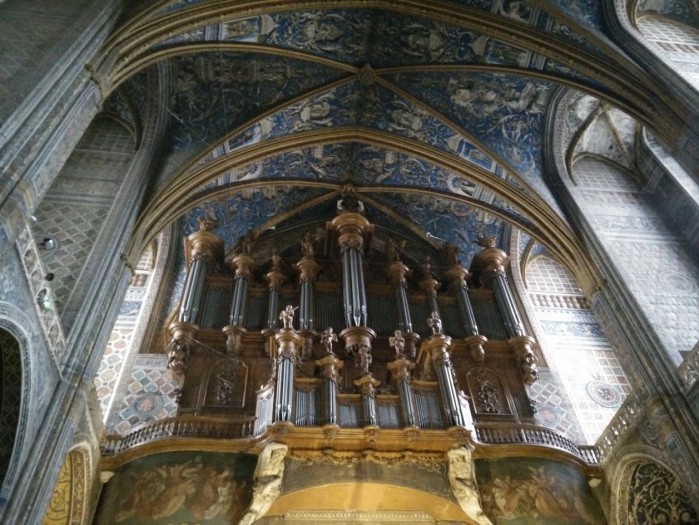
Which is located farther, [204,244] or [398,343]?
[204,244]

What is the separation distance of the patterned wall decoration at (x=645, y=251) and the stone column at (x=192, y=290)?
9.45 m

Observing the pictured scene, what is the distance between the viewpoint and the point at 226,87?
14.1 meters

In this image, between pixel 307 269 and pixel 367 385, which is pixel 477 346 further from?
pixel 307 269

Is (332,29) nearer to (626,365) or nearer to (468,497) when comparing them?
(626,365)

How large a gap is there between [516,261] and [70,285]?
12.8 metres

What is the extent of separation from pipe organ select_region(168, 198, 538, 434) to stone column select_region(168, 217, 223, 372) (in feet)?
0.10

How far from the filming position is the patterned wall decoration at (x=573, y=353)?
14.3 meters

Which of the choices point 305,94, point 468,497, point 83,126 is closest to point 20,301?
point 83,126

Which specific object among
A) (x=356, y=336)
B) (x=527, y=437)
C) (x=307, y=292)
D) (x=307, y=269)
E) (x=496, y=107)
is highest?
(x=496, y=107)

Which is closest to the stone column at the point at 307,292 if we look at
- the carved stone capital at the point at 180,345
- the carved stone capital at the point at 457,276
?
the carved stone capital at the point at 180,345

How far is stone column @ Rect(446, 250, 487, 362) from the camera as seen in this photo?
14.1m

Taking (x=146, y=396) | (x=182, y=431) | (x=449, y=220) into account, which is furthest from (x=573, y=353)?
(x=146, y=396)

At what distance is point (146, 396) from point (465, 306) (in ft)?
26.7

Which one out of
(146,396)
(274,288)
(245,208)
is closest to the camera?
(146,396)
